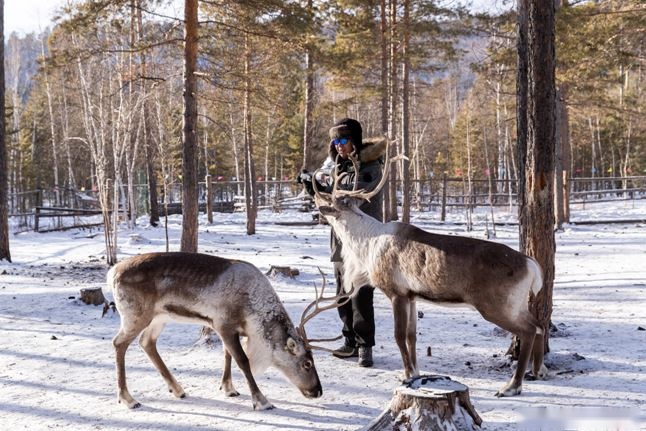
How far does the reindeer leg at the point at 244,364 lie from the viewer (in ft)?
14.5

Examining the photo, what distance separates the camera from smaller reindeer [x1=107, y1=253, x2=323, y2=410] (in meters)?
4.47

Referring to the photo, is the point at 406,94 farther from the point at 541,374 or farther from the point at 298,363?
the point at 298,363

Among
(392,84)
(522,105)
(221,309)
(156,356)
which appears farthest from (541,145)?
(392,84)

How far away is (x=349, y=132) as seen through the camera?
220 inches

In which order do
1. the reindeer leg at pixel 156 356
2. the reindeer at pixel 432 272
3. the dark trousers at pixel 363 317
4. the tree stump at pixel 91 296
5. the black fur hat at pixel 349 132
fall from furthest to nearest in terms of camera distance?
1. the tree stump at pixel 91 296
2. the black fur hat at pixel 349 132
3. the dark trousers at pixel 363 317
4. the reindeer leg at pixel 156 356
5. the reindeer at pixel 432 272

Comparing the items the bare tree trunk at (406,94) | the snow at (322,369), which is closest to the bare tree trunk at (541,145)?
the snow at (322,369)

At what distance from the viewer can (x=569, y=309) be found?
7902 mm

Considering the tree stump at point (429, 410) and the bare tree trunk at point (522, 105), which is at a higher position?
the bare tree trunk at point (522, 105)

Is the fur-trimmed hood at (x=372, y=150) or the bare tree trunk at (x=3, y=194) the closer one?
the fur-trimmed hood at (x=372, y=150)

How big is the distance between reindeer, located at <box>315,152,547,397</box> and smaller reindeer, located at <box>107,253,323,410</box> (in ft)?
2.92

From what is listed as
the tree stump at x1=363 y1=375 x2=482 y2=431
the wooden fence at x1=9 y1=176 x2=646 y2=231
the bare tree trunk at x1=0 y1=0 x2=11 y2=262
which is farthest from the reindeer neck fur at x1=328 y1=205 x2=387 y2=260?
the wooden fence at x1=9 y1=176 x2=646 y2=231

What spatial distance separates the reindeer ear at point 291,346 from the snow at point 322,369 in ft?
1.39

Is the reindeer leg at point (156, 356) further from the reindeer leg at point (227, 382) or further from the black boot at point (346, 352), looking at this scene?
the black boot at point (346, 352)

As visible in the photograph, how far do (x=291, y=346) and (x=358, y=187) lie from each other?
179 cm
